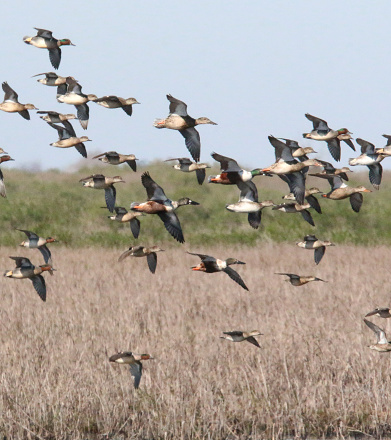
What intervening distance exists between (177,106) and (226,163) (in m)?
1.14

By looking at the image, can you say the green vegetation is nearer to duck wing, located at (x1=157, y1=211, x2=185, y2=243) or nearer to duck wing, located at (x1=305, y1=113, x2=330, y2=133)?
duck wing, located at (x1=305, y1=113, x2=330, y2=133)

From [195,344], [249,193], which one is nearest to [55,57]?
[249,193]

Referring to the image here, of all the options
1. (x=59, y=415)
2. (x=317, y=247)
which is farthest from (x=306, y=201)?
(x=59, y=415)

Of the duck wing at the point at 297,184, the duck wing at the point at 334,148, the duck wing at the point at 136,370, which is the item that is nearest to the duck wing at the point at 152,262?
the duck wing at the point at 136,370

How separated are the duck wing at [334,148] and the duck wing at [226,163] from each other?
1.35m

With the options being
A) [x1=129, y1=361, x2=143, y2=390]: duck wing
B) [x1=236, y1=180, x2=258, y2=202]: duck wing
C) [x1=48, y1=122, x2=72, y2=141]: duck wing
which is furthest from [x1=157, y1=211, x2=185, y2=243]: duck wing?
[x1=129, y1=361, x2=143, y2=390]: duck wing

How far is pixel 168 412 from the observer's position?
358 inches

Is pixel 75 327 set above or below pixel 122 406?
below

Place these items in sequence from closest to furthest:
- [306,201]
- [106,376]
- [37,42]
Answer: [306,201] < [37,42] < [106,376]

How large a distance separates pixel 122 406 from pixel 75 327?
4.89 meters

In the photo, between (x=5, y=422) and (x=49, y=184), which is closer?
(x=5, y=422)

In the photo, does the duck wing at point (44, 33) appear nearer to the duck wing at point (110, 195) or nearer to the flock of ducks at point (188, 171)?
the flock of ducks at point (188, 171)

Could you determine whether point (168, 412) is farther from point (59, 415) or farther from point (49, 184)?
point (49, 184)

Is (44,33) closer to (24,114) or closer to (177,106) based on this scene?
(24,114)
